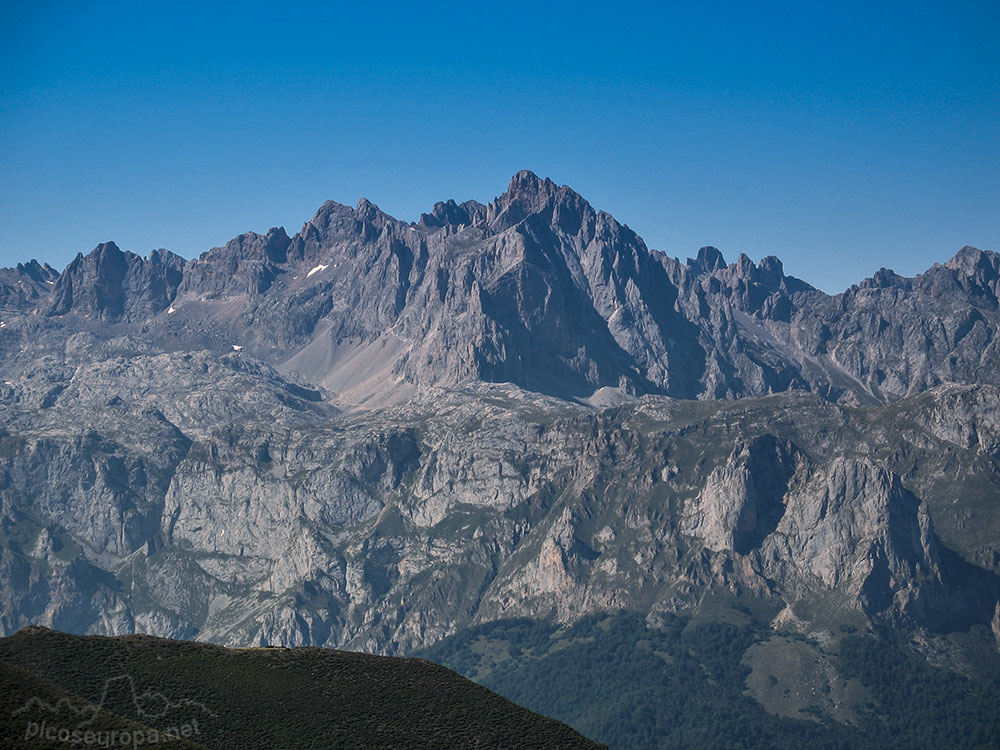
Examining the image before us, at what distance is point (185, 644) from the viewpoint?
18612cm

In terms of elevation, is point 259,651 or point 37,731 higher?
point 259,651

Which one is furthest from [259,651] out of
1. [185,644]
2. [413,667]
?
[413,667]

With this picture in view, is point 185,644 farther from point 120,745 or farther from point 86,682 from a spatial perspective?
point 120,745

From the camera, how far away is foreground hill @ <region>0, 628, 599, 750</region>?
538 ft

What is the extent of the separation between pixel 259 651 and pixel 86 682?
94.1 feet

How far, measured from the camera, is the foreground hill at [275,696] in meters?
164

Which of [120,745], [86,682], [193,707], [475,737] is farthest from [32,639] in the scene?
[475,737]

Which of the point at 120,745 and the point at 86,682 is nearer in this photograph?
the point at 120,745

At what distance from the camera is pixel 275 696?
173m

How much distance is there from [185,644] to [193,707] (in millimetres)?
21023

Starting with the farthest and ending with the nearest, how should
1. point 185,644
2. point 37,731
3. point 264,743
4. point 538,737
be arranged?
1. point 185,644
2. point 538,737
3. point 264,743
4. point 37,731

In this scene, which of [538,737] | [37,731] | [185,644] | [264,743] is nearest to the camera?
[37,731]

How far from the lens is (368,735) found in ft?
546

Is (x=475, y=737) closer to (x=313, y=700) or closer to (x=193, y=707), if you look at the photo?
(x=313, y=700)
